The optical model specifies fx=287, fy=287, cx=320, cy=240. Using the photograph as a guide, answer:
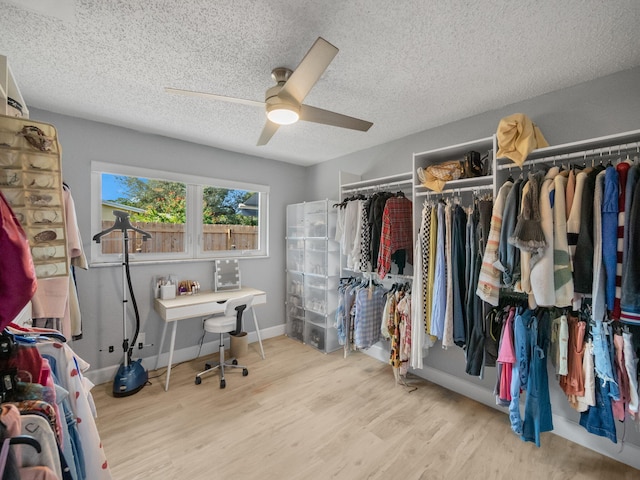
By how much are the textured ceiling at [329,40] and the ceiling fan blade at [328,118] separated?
294 mm

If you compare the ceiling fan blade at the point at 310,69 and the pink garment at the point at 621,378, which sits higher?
the ceiling fan blade at the point at 310,69

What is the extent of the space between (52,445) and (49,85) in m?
2.40

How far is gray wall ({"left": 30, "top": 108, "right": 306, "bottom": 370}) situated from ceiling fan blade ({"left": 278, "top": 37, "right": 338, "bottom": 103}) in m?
2.12

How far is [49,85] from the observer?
6.71ft

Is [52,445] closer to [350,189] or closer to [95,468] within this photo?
[95,468]

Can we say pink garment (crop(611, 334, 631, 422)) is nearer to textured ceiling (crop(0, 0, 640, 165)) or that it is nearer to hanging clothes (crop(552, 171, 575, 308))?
hanging clothes (crop(552, 171, 575, 308))

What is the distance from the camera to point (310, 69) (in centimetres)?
141

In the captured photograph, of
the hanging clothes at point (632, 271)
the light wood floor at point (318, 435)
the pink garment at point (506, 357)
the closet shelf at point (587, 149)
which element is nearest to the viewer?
the hanging clothes at point (632, 271)

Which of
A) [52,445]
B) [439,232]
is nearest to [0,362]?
[52,445]

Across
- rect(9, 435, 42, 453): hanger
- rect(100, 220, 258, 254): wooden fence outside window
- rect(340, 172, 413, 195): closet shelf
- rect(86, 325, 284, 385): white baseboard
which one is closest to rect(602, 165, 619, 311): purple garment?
rect(340, 172, 413, 195): closet shelf

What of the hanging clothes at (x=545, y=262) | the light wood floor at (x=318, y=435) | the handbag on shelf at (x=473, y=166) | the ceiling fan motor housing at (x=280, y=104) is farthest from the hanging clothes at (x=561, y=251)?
the ceiling fan motor housing at (x=280, y=104)

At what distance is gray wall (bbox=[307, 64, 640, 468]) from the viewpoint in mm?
1832

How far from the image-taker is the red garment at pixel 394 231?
8.53 ft

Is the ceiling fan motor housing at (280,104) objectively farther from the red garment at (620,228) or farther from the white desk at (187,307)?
the white desk at (187,307)
